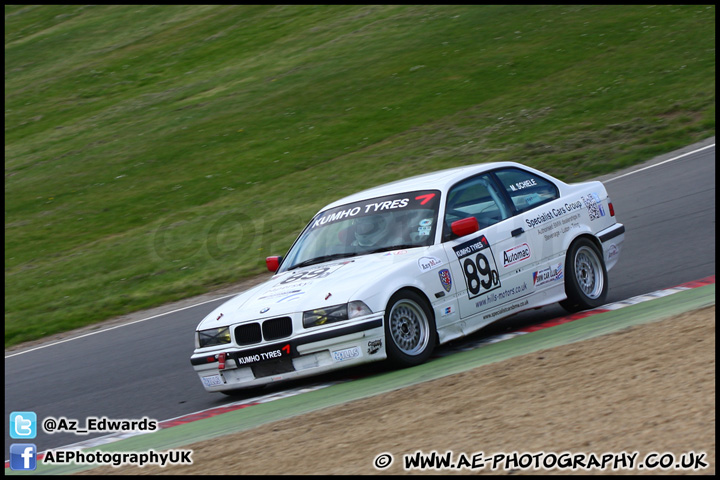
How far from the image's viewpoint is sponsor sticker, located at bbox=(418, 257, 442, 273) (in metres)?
7.42

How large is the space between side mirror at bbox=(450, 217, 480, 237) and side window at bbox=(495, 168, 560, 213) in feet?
3.40

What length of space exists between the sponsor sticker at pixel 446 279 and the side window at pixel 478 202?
0.58 metres

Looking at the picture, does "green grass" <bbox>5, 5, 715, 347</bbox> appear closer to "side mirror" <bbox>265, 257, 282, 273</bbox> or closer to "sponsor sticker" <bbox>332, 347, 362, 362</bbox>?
"side mirror" <bbox>265, 257, 282, 273</bbox>

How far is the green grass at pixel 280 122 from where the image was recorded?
50.4 feet

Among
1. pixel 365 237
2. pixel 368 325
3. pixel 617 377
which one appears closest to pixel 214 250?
pixel 365 237

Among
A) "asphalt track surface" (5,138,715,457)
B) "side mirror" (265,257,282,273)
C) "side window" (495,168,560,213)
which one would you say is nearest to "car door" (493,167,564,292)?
"side window" (495,168,560,213)

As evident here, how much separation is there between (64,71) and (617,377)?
107 feet

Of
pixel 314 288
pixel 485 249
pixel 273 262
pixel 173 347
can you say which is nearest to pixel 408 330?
pixel 314 288

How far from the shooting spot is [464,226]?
760cm

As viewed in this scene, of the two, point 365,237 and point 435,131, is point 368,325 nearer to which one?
point 365,237

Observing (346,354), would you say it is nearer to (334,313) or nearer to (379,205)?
(334,313)

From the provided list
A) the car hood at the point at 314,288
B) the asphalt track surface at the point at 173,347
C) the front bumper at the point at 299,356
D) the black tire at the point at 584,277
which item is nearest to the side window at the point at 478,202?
the car hood at the point at 314,288

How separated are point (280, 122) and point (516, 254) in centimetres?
1571

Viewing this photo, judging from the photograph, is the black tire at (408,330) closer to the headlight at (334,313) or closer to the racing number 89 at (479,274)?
the headlight at (334,313)
